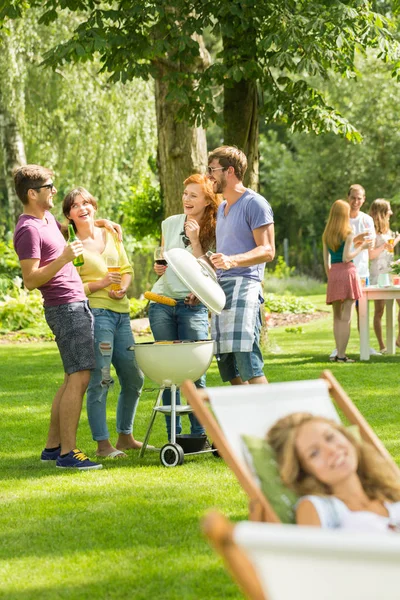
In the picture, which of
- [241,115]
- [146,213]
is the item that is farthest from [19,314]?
[241,115]

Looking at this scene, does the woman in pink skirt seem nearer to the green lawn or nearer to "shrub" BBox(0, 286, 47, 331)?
the green lawn

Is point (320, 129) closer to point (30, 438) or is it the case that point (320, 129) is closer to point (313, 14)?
point (313, 14)

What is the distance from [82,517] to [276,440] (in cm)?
189

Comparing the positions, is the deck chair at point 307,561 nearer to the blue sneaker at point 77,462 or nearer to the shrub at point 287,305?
the blue sneaker at point 77,462

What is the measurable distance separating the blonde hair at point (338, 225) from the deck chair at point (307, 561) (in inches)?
354

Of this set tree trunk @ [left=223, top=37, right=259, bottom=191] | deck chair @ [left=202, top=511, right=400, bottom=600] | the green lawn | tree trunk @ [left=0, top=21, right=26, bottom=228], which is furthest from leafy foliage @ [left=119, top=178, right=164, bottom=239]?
deck chair @ [left=202, top=511, right=400, bottom=600]

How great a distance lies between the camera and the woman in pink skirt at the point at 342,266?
36.2ft

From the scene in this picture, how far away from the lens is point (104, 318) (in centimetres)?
658

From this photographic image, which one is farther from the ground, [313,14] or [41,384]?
[313,14]

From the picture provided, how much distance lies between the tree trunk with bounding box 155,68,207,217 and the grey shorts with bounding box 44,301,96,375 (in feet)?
20.8

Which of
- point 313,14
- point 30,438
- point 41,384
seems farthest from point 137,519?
point 313,14

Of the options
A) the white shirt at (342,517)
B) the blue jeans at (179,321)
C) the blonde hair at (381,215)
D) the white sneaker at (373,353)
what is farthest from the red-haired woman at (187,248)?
the blonde hair at (381,215)

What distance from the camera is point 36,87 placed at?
21.8 meters

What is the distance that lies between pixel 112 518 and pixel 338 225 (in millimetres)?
6605
